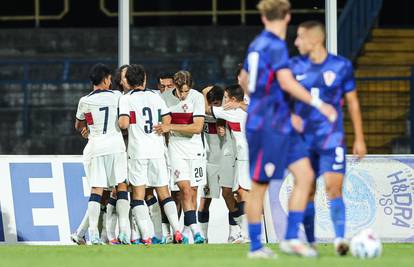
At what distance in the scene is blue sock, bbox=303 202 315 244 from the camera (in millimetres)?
11117

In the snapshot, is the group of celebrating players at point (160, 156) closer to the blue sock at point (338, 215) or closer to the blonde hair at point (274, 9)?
the blue sock at point (338, 215)

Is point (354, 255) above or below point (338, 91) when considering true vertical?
below

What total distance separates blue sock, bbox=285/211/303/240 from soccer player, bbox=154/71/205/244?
4842 millimetres

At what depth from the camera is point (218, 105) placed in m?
15.7

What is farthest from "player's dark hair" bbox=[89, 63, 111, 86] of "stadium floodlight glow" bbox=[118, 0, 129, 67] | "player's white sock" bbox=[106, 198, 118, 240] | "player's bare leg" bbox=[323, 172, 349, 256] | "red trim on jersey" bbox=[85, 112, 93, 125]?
"player's bare leg" bbox=[323, 172, 349, 256]

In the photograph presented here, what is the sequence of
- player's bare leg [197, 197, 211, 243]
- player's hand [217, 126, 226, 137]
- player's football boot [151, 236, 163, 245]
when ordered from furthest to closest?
player's bare leg [197, 197, 211, 243], player's hand [217, 126, 226, 137], player's football boot [151, 236, 163, 245]

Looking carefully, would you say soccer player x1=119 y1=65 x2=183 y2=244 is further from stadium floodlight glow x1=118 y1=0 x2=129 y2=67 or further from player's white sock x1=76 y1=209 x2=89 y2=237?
stadium floodlight glow x1=118 y1=0 x2=129 y2=67

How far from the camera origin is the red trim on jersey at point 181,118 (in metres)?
15.2

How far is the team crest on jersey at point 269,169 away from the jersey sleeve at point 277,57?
0.69 m

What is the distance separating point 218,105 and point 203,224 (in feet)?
4.46

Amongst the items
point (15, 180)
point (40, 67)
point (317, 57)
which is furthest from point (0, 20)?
point (317, 57)

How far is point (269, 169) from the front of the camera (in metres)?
10.1

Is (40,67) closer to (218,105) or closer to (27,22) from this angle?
(27,22)

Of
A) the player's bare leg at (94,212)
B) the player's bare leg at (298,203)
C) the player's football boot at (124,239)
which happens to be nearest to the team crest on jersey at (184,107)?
the player's bare leg at (94,212)
